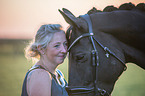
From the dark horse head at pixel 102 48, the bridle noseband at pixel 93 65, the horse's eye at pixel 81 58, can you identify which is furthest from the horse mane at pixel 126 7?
the horse's eye at pixel 81 58

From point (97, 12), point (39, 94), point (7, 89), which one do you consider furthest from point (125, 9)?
point (7, 89)

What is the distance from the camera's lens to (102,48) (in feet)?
9.04

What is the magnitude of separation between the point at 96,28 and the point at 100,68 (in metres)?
0.63

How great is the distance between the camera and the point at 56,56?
3.06 m

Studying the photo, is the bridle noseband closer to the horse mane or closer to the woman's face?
the woman's face

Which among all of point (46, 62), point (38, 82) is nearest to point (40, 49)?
point (46, 62)

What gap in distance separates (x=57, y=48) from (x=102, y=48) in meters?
0.76

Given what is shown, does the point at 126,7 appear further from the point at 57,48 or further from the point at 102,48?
the point at 57,48

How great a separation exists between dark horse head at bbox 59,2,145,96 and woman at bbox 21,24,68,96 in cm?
26

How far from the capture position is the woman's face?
9.86 feet

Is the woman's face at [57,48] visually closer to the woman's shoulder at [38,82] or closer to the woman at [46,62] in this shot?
the woman at [46,62]

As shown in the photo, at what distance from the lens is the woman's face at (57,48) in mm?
3004

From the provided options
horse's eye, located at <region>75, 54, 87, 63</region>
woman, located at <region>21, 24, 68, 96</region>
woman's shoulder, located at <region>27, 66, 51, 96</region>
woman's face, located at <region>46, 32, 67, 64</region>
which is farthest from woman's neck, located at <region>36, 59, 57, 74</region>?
horse's eye, located at <region>75, 54, 87, 63</region>

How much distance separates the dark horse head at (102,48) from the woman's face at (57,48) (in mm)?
168
